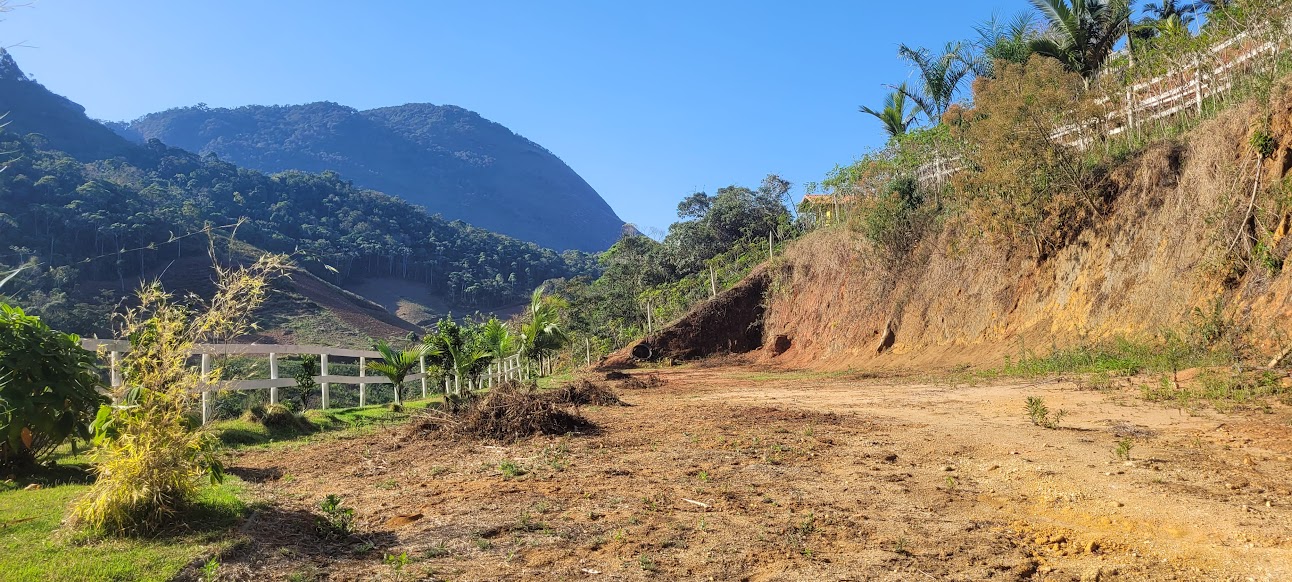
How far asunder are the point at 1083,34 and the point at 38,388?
2468 cm

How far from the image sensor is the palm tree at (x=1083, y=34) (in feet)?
69.9

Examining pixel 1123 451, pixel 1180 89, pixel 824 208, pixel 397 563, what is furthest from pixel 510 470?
pixel 824 208

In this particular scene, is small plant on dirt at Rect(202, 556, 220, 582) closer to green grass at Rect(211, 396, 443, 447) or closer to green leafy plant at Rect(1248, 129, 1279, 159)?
green grass at Rect(211, 396, 443, 447)

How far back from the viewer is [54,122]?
113 m

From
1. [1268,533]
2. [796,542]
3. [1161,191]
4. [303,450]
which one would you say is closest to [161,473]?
[796,542]

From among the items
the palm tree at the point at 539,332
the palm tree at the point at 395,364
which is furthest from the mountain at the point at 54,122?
the palm tree at the point at 395,364

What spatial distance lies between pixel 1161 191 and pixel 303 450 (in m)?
17.8

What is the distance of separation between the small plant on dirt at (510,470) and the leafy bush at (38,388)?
3546mm

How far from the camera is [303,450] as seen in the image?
984cm

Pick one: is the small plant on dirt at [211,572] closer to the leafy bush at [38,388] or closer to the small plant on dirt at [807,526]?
the leafy bush at [38,388]

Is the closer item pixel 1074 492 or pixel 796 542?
pixel 796 542

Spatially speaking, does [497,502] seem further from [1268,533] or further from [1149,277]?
[1149,277]

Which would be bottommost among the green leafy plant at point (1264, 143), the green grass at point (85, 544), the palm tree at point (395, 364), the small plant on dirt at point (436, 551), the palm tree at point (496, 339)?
the small plant on dirt at point (436, 551)

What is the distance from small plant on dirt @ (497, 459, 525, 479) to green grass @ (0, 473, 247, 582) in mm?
2485
